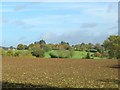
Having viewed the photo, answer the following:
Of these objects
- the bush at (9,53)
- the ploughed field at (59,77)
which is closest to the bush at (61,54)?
the bush at (9,53)

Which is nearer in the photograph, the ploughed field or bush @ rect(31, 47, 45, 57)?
the ploughed field

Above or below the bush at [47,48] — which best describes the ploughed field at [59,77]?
below

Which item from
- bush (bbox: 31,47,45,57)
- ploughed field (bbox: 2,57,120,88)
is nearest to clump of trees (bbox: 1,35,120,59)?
bush (bbox: 31,47,45,57)

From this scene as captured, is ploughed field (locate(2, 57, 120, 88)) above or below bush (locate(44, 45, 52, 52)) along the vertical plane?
below

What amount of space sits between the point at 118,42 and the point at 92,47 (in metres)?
16.7

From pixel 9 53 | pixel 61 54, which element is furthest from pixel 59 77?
pixel 9 53

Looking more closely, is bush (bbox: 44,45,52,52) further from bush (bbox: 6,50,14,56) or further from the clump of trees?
bush (bbox: 6,50,14,56)

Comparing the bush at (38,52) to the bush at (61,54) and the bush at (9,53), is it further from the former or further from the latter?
the bush at (9,53)

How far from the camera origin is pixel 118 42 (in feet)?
122

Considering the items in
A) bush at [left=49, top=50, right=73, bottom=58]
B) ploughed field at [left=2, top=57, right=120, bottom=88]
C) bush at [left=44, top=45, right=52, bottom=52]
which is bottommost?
ploughed field at [left=2, top=57, right=120, bottom=88]

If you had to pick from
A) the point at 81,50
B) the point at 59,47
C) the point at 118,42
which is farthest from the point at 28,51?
the point at 118,42

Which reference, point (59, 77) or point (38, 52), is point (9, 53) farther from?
point (59, 77)

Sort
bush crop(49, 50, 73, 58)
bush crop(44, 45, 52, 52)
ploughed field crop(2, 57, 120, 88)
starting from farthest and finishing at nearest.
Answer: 1. bush crop(44, 45, 52, 52)
2. bush crop(49, 50, 73, 58)
3. ploughed field crop(2, 57, 120, 88)

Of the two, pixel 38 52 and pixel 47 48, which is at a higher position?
pixel 47 48
